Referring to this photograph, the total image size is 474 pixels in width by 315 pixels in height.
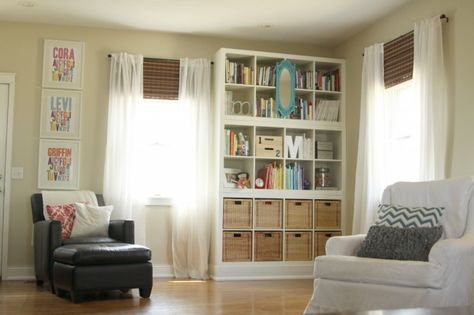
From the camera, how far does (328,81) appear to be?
22.2ft

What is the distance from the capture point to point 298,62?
680cm

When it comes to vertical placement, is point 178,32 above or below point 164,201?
above

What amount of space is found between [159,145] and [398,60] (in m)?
2.68

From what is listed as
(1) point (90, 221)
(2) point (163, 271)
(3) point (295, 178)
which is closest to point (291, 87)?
(3) point (295, 178)

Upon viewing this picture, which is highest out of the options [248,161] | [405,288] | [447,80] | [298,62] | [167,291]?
[298,62]

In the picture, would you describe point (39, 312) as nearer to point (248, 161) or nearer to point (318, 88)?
point (248, 161)

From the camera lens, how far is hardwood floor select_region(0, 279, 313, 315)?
4441 millimetres

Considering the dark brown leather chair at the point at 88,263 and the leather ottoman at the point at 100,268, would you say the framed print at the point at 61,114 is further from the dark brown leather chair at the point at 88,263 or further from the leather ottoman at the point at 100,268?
the leather ottoman at the point at 100,268

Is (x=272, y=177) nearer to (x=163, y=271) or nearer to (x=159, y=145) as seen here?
(x=159, y=145)

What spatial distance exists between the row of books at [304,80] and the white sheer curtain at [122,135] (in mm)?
1732

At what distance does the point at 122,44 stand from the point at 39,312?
3257 mm

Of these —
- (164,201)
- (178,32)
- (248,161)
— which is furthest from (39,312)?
(178,32)

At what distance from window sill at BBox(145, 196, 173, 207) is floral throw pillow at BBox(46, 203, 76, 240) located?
40.1 inches

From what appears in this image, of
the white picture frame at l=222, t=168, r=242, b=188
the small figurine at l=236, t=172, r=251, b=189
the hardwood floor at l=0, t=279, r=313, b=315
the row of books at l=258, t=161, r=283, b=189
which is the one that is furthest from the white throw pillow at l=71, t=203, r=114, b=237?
the row of books at l=258, t=161, r=283, b=189
